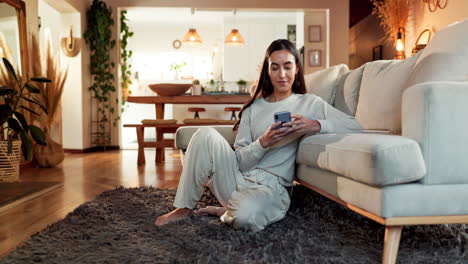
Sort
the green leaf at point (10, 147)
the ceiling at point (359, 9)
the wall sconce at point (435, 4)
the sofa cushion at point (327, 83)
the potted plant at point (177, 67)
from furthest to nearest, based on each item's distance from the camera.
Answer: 1. the potted plant at point (177, 67)
2. the ceiling at point (359, 9)
3. the wall sconce at point (435, 4)
4. the green leaf at point (10, 147)
5. the sofa cushion at point (327, 83)

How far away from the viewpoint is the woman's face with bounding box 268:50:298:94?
1948mm

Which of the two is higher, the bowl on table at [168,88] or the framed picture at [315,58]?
the framed picture at [315,58]

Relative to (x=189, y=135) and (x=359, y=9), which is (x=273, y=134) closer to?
(x=189, y=135)

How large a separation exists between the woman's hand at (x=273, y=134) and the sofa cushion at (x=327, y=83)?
831 millimetres

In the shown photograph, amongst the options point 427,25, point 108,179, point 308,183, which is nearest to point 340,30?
point 427,25

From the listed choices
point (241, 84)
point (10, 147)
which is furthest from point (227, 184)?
point (241, 84)

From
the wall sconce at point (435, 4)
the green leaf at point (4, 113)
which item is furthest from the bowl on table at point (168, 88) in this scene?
the wall sconce at point (435, 4)

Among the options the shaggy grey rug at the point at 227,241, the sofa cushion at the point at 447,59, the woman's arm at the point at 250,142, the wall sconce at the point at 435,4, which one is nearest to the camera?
the shaggy grey rug at the point at 227,241

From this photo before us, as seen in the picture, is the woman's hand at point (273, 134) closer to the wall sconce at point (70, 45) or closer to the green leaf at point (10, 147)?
the green leaf at point (10, 147)

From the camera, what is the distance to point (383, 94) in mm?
2051

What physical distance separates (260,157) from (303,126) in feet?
0.78

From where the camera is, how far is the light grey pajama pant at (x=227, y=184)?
1779 mm

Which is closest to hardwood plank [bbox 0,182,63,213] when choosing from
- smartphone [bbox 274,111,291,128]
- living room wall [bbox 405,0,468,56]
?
smartphone [bbox 274,111,291,128]

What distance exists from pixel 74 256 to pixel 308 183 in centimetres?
101
